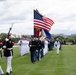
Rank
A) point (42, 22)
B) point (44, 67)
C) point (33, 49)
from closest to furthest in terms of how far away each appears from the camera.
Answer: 1. point (44, 67)
2. point (33, 49)
3. point (42, 22)

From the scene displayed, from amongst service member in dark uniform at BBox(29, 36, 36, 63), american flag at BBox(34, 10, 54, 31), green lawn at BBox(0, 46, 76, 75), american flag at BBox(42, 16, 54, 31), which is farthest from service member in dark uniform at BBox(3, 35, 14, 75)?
american flag at BBox(42, 16, 54, 31)

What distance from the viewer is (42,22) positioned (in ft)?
109

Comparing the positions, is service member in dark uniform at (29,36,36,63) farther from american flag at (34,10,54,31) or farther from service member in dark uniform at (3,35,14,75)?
american flag at (34,10,54,31)

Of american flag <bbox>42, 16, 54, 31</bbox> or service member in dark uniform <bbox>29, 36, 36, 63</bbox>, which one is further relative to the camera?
american flag <bbox>42, 16, 54, 31</bbox>

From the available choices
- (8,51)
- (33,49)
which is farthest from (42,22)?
(8,51)

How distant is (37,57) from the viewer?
26016mm

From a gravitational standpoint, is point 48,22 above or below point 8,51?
above

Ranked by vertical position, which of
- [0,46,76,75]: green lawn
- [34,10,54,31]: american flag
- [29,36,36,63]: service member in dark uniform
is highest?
[34,10,54,31]: american flag

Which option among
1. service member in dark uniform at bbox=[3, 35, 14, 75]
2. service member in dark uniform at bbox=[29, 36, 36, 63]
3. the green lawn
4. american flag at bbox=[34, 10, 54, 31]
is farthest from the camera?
american flag at bbox=[34, 10, 54, 31]

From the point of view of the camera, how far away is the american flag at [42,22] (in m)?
32.9

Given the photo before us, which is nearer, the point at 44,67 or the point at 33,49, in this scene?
the point at 44,67

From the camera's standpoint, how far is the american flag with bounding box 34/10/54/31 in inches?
1293

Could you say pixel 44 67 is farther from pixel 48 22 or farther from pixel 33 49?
pixel 48 22

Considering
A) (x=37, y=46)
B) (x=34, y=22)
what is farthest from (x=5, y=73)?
(x=34, y=22)
